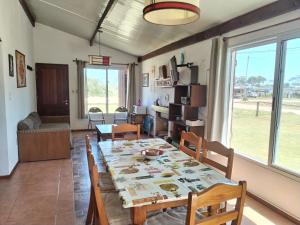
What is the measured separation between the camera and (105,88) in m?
7.14

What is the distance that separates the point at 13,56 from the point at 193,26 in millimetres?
3045

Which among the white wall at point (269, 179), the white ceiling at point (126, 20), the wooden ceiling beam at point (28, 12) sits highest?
the wooden ceiling beam at point (28, 12)

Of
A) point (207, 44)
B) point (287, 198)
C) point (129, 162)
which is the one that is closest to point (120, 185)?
point (129, 162)

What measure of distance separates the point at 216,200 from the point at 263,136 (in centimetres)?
211

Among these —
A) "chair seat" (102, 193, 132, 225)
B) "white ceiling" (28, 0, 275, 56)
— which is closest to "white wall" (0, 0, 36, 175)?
"white ceiling" (28, 0, 275, 56)

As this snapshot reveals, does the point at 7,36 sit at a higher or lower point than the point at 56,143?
higher

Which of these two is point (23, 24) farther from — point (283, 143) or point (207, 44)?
point (283, 143)

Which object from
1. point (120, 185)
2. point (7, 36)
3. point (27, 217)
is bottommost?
point (27, 217)

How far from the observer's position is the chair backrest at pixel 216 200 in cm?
102

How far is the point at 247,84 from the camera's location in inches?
124

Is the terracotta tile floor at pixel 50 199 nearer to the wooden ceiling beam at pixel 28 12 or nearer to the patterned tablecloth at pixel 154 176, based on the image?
the patterned tablecloth at pixel 154 176

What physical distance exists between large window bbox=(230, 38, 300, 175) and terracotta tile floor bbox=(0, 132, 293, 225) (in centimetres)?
62

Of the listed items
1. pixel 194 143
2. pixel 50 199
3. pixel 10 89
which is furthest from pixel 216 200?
pixel 10 89

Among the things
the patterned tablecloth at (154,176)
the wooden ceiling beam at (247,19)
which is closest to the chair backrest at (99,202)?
the patterned tablecloth at (154,176)
